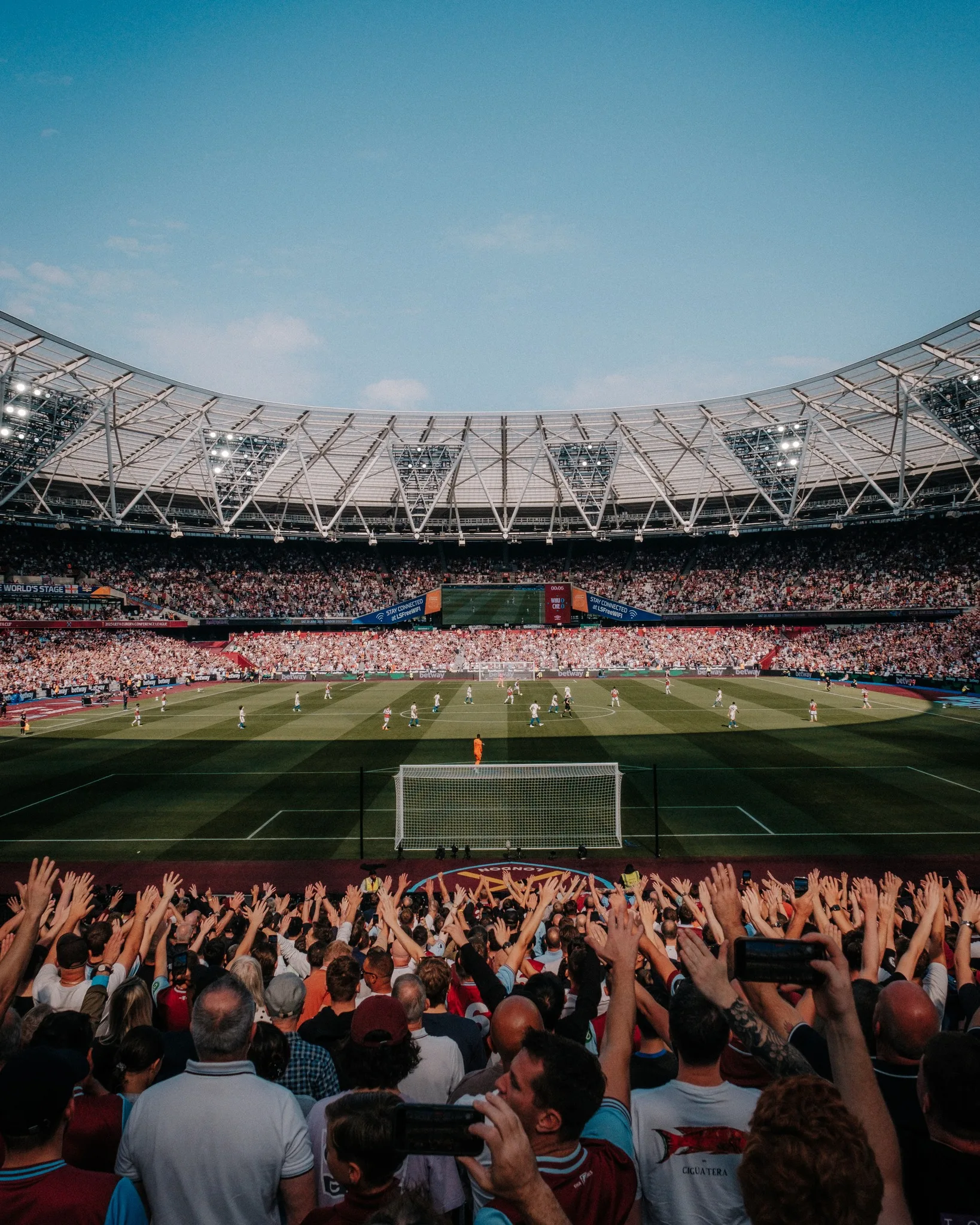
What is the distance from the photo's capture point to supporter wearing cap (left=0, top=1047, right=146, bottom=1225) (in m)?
2.64

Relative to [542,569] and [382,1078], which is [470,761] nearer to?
[382,1078]

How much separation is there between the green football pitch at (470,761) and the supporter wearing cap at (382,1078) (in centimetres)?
1551

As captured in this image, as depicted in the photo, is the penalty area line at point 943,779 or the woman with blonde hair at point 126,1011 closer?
the woman with blonde hair at point 126,1011

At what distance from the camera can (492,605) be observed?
69.9 meters

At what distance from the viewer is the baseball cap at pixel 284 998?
5137 mm

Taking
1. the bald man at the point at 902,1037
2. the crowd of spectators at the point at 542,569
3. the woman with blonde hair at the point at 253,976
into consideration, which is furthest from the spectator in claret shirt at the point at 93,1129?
the crowd of spectators at the point at 542,569

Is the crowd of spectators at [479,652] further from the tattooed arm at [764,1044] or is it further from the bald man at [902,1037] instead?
the tattooed arm at [764,1044]

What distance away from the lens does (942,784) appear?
23.6m

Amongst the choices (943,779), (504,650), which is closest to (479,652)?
(504,650)

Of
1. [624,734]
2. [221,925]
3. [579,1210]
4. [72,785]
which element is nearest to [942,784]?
[624,734]

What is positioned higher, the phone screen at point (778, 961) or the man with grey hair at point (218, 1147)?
the phone screen at point (778, 961)

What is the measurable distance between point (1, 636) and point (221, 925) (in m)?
57.0

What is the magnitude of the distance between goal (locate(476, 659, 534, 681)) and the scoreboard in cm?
932

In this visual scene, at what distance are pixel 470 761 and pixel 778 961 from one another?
2538 centimetres
